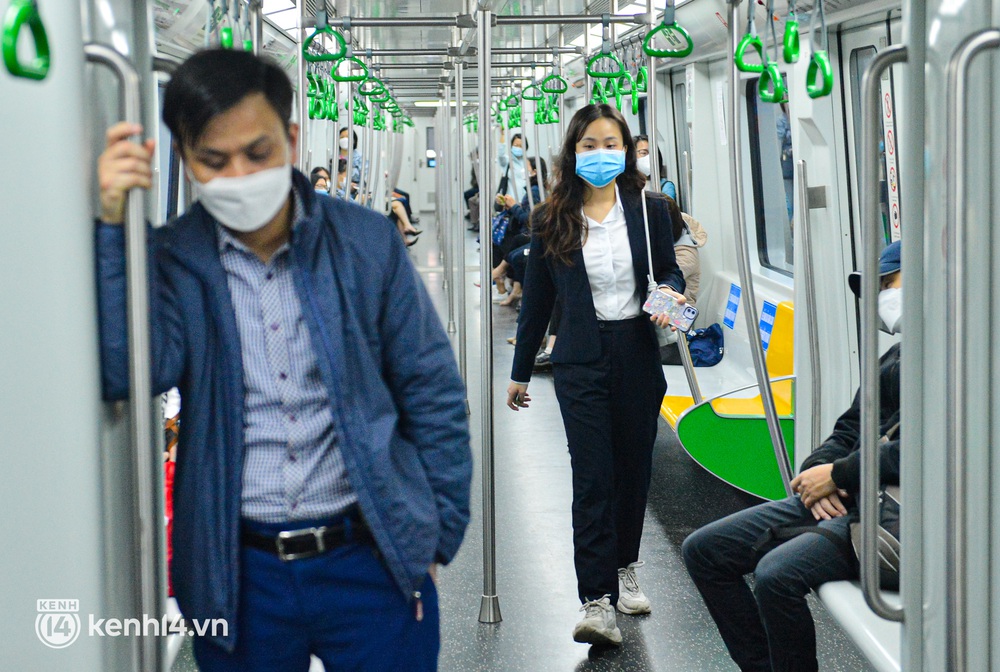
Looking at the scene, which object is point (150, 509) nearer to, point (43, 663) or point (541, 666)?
point (43, 663)

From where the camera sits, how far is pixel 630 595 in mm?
3938

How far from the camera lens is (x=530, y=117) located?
17.4 metres

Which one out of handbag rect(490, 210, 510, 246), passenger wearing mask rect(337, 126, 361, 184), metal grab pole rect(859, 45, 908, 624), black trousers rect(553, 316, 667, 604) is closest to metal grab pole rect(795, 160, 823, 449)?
black trousers rect(553, 316, 667, 604)

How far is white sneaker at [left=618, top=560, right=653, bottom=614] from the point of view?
3928mm

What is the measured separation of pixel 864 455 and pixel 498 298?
36.8ft

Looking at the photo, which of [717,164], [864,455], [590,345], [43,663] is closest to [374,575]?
[43,663]

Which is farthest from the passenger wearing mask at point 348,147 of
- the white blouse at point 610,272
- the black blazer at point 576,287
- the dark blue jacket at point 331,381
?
the dark blue jacket at point 331,381

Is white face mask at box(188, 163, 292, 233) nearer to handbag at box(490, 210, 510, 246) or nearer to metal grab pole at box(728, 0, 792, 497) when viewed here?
metal grab pole at box(728, 0, 792, 497)

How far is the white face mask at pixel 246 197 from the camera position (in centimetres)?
165

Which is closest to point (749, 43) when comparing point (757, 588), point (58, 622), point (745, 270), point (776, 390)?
point (745, 270)

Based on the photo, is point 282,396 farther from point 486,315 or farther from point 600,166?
point 600,166

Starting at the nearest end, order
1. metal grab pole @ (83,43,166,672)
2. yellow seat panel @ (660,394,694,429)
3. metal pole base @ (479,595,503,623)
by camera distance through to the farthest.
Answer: metal grab pole @ (83,43,166,672), metal pole base @ (479,595,503,623), yellow seat panel @ (660,394,694,429)

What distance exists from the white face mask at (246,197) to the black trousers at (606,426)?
1.96 m

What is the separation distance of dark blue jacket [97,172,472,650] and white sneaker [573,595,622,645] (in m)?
1.87
